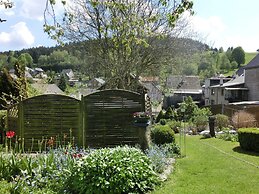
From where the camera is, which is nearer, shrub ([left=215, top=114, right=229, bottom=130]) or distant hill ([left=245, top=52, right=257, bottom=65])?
shrub ([left=215, top=114, right=229, bottom=130])

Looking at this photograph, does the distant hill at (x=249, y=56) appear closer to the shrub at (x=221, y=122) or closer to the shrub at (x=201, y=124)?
the shrub at (x=201, y=124)

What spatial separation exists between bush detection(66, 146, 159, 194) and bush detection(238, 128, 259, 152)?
6.24m

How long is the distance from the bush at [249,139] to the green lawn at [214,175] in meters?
0.74

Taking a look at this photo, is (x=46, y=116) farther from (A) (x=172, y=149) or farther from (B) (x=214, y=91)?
(B) (x=214, y=91)

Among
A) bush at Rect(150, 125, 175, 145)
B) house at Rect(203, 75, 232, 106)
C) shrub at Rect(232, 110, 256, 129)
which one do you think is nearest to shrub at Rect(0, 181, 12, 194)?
bush at Rect(150, 125, 175, 145)

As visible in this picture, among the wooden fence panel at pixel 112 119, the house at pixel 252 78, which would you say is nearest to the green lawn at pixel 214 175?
the wooden fence panel at pixel 112 119

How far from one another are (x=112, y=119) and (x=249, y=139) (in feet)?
16.3

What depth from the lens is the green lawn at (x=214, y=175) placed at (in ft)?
19.4

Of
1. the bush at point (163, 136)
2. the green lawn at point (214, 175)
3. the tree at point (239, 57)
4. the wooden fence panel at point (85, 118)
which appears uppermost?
the tree at point (239, 57)

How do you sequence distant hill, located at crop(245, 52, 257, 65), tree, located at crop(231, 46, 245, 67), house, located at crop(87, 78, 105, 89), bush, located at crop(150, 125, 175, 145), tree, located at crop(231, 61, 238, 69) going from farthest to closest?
distant hill, located at crop(245, 52, 257, 65) < tree, located at crop(231, 46, 245, 67) < tree, located at crop(231, 61, 238, 69) < house, located at crop(87, 78, 105, 89) < bush, located at crop(150, 125, 175, 145)

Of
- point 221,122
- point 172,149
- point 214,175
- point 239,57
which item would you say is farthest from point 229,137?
point 239,57

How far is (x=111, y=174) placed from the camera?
17.4ft

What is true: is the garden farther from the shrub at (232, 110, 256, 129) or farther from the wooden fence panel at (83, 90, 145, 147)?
the shrub at (232, 110, 256, 129)

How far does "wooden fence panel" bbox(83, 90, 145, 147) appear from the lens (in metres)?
10.1
